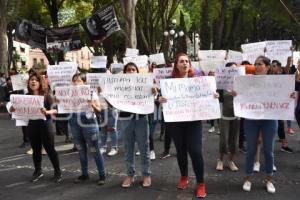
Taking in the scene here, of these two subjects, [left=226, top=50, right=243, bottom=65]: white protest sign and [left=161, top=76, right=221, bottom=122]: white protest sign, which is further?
[left=226, top=50, right=243, bottom=65]: white protest sign

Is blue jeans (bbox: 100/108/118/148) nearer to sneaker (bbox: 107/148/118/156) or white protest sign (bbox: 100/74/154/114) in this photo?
sneaker (bbox: 107/148/118/156)

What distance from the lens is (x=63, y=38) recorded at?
21.4 metres

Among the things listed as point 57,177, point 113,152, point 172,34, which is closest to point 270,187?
point 57,177

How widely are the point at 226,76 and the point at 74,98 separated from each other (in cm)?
238

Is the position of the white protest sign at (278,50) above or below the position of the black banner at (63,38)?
below

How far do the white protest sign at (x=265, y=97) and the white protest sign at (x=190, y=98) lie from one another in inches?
16.0

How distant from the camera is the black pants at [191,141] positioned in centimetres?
621

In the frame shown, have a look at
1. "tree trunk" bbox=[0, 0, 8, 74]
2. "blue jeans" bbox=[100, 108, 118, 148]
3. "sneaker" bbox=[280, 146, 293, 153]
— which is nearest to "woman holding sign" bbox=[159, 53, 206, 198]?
"blue jeans" bbox=[100, 108, 118, 148]

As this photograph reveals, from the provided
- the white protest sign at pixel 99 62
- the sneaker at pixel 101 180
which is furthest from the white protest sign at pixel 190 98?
the white protest sign at pixel 99 62

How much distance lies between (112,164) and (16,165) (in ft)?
5.92

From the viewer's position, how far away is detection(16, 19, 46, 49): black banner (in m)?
20.9

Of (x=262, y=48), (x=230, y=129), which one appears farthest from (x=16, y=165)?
(x=262, y=48)

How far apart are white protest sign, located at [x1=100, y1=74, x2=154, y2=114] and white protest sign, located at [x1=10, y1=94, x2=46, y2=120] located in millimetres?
1011

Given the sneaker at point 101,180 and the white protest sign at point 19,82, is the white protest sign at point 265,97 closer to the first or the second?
the sneaker at point 101,180
